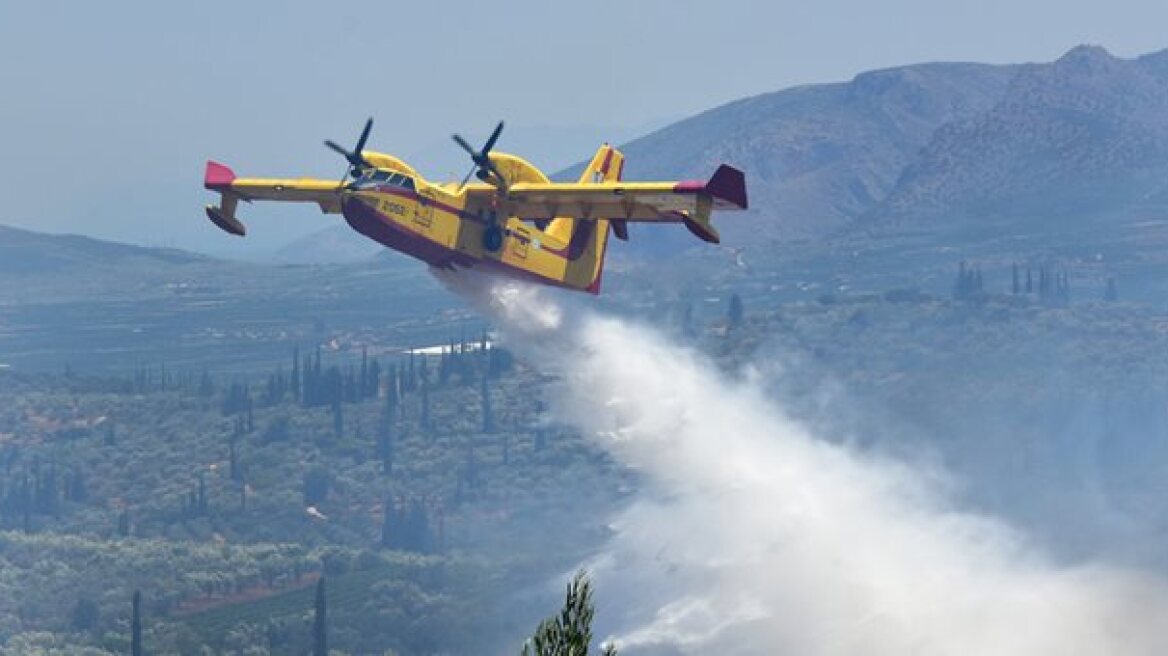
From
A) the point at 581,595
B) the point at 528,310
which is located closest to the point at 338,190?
the point at 528,310

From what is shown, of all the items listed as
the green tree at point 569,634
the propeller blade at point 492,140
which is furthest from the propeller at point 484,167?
the green tree at point 569,634

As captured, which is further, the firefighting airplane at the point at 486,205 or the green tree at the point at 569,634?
the firefighting airplane at the point at 486,205

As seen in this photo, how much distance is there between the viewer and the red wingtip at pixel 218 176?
393 ft

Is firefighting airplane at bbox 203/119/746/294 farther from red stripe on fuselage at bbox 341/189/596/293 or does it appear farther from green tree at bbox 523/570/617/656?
green tree at bbox 523/570/617/656

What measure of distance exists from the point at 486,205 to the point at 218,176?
49.6 feet

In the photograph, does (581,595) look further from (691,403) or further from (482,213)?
(691,403)

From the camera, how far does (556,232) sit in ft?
398

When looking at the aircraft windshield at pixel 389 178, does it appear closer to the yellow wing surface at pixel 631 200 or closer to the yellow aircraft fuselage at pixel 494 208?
the yellow aircraft fuselage at pixel 494 208

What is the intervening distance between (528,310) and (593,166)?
11511 mm

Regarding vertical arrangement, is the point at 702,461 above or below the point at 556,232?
below

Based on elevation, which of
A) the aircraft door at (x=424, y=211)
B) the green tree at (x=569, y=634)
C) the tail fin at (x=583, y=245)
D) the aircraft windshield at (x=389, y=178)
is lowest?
the green tree at (x=569, y=634)

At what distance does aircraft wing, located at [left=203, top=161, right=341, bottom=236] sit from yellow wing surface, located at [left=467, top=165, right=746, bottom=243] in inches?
280

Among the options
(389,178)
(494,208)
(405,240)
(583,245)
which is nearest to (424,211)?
(405,240)

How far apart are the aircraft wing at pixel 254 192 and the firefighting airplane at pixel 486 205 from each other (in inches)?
2.8
